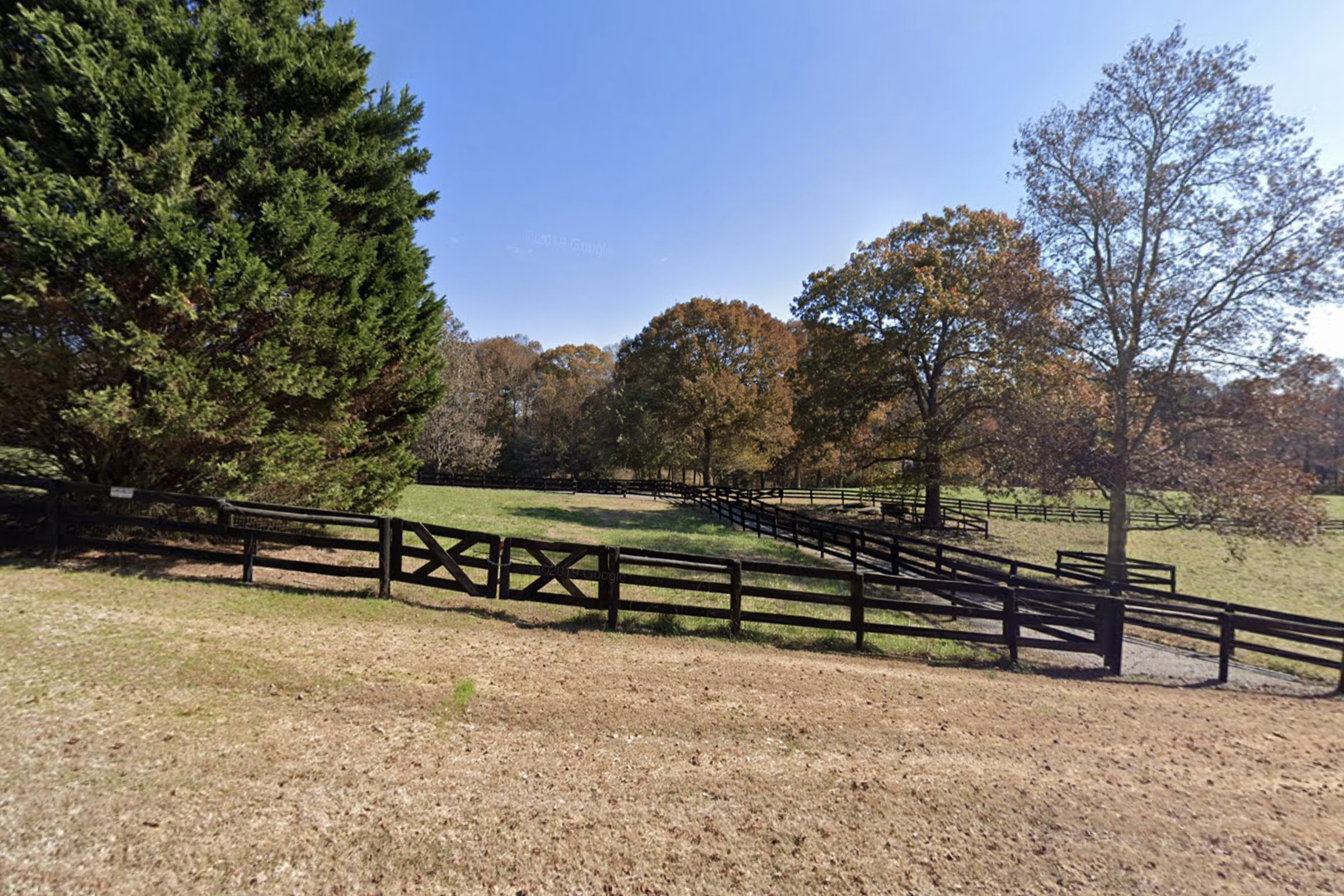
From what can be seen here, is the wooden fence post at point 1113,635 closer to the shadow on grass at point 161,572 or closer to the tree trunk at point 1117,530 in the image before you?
the tree trunk at point 1117,530

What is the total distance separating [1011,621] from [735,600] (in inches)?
169

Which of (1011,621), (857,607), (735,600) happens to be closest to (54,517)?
(735,600)

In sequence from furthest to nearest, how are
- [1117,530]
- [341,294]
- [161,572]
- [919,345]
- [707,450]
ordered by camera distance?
[707,450] → [919,345] → [1117,530] → [341,294] → [161,572]

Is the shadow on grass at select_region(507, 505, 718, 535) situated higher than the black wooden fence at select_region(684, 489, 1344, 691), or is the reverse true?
the black wooden fence at select_region(684, 489, 1344, 691)

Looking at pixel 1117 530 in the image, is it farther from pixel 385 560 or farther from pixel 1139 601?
pixel 385 560

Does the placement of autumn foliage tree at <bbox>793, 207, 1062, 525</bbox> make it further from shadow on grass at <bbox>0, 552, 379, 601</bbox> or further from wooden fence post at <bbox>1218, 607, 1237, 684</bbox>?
shadow on grass at <bbox>0, 552, 379, 601</bbox>

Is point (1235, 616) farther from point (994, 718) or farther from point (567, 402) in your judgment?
point (567, 402)

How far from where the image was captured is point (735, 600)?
769 centimetres

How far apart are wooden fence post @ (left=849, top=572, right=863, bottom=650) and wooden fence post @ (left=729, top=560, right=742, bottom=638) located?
5.34ft

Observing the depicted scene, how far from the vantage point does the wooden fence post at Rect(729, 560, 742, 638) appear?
7.63m

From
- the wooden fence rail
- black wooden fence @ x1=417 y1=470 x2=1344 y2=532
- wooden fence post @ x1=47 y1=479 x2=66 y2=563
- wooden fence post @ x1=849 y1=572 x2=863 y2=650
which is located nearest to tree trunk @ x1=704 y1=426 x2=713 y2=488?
black wooden fence @ x1=417 y1=470 x2=1344 y2=532

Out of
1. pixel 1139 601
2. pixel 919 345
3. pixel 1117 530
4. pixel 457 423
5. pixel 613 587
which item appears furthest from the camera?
pixel 457 423

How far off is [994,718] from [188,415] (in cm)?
1177

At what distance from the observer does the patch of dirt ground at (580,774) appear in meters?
2.89
